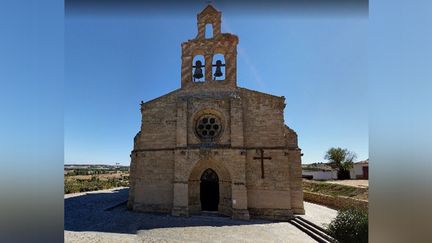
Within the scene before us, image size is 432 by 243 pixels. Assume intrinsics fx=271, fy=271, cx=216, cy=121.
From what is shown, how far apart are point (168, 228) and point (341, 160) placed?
1220 inches

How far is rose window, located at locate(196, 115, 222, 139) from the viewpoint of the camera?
1579cm

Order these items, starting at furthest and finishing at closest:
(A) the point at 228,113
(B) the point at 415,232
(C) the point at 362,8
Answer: (A) the point at 228,113
(C) the point at 362,8
(B) the point at 415,232

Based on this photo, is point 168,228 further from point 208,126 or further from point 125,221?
point 208,126

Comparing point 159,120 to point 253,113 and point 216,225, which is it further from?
point 216,225

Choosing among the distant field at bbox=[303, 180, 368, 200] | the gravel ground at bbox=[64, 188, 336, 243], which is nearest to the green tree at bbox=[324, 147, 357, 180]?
the distant field at bbox=[303, 180, 368, 200]

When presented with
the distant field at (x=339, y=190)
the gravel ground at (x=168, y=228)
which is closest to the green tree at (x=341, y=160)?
the distant field at (x=339, y=190)

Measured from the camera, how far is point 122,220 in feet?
42.0

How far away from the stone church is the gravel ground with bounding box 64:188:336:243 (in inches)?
44.5

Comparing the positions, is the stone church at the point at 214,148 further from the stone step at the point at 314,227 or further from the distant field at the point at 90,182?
the distant field at the point at 90,182

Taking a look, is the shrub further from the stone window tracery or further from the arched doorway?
the stone window tracery

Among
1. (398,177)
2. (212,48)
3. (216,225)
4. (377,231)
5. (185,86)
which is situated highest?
(212,48)

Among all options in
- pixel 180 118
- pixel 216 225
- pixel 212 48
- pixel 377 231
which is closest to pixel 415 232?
pixel 377 231

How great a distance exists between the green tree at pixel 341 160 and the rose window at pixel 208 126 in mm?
25441

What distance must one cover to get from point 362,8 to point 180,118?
1370cm
